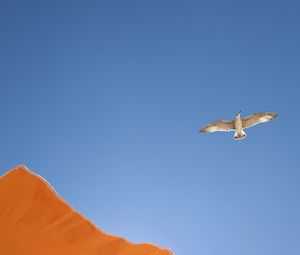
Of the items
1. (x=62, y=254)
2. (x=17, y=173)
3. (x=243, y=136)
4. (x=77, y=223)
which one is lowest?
(x=62, y=254)

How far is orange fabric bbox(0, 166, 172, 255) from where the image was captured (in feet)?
8.41

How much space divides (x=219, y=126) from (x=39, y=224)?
1581cm

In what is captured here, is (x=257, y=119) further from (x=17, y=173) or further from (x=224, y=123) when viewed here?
(x=17, y=173)

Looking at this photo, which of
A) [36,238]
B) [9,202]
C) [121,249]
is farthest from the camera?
[121,249]

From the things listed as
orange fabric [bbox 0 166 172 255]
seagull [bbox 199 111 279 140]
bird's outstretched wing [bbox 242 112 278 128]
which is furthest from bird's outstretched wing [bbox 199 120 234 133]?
orange fabric [bbox 0 166 172 255]

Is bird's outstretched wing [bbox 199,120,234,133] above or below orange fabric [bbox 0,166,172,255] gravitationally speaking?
above

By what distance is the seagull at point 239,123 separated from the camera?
17130 millimetres

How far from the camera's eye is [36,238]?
273 centimetres

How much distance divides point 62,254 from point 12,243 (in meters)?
0.35

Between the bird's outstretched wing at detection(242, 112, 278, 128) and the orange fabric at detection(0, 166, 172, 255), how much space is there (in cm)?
1492

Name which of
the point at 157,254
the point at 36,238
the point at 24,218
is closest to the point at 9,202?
the point at 24,218

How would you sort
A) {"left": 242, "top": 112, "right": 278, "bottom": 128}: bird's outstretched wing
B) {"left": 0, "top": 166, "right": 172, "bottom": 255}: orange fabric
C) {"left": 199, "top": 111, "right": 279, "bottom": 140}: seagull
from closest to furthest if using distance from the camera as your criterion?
{"left": 0, "top": 166, "right": 172, "bottom": 255}: orange fabric
{"left": 242, "top": 112, "right": 278, "bottom": 128}: bird's outstretched wing
{"left": 199, "top": 111, "right": 279, "bottom": 140}: seagull

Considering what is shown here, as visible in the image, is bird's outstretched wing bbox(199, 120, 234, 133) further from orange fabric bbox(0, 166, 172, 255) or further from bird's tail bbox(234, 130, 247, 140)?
orange fabric bbox(0, 166, 172, 255)

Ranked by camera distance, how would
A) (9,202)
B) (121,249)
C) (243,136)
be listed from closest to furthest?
(9,202) < (121,249) < (243,136)
